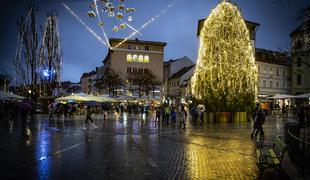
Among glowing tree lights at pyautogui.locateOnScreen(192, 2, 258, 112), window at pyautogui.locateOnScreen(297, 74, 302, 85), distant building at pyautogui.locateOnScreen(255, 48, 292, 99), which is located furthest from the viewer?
distant building at pyautogui.locateOnScreen(255, 48, 292, 99)

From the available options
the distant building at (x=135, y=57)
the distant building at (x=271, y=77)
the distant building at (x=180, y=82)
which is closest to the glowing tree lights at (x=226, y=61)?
the distant building at (x=271, y=77)

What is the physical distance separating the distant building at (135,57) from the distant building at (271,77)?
2408 centimetres

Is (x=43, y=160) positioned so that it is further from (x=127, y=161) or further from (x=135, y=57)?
(x=135, y=57)

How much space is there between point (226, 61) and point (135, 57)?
53879mm

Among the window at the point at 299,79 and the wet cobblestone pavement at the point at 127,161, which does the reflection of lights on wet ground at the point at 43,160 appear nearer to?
the wet cobblestone pavement at the point at 127,161

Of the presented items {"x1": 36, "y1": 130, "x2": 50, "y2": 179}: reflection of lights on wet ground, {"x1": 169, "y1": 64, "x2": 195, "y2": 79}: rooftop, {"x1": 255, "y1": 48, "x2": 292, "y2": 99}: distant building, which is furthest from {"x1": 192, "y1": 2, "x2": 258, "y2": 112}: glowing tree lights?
{"x1": 169, "y1": 64, "x2": 195, "y2": 79}: rooftop

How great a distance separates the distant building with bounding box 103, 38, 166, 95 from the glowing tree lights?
50.2 meters

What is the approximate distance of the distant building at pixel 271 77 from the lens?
230ft

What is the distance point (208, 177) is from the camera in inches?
320

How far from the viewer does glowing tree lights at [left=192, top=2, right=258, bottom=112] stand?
30.4m

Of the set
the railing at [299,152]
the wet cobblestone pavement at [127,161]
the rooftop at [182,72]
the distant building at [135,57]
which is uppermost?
the distant building at [135,57]

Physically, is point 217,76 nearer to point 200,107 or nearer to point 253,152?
point 200,107

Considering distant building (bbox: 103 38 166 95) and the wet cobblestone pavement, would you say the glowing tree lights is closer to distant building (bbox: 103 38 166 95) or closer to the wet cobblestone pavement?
the wet cobblestone pavement

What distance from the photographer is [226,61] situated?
30406 millimetres
